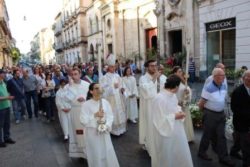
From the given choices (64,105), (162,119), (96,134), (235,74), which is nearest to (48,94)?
(64,105)

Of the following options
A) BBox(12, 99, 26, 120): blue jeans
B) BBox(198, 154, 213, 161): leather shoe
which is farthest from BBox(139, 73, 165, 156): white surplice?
BBox(12, 99, 26, 120): blue jeans

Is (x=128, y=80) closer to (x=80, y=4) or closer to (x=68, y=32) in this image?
(x=80, y=4)

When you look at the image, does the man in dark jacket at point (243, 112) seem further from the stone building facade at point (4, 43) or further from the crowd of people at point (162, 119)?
the stone building facade at point (4, 43)

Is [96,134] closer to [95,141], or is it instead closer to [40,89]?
[95,141]

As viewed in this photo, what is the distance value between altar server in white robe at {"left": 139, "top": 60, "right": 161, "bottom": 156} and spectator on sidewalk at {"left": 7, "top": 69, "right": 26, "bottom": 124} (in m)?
5.71

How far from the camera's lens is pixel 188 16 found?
18.7 meters

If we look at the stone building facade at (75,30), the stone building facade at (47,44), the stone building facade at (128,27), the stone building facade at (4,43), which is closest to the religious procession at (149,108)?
the stone building facade at (128,27)

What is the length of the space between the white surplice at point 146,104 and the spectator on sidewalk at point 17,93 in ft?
18.7

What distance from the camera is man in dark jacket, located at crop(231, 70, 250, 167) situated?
188 inches

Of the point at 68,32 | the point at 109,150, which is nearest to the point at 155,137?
the point at 109,150

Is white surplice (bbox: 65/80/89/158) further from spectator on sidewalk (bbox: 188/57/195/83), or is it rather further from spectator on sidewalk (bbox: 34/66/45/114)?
spectator on sidewalk (bbox: 188/57/195/83)

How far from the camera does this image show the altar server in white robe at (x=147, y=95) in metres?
6.46

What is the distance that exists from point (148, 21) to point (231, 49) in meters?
11.0

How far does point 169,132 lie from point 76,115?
2.26 metres
